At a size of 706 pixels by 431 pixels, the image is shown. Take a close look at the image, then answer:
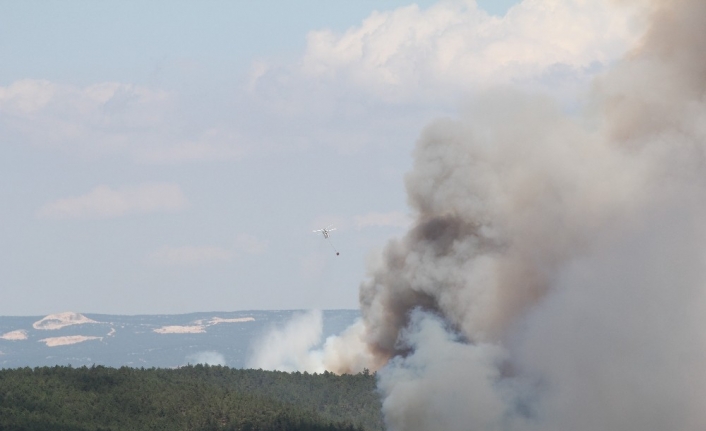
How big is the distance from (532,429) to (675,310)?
14.7 m

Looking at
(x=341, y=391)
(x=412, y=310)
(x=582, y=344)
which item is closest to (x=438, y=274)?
(x=412, y=310)

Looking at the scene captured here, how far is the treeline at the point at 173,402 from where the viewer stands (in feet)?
414

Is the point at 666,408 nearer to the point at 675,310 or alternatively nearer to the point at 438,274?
the point at 675,310

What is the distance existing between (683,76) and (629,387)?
2884 centimetres

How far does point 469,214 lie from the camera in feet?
475

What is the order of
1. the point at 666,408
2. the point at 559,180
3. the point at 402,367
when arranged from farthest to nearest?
→ the point at 559,180 < the point at 402,367 < the point at 666,408

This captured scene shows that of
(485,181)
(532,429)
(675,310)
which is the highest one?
(485,181)

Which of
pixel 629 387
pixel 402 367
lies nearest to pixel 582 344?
pixel 629 387

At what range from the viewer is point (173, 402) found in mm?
133125

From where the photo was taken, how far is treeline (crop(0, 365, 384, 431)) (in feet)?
414

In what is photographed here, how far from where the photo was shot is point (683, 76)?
5143 inches

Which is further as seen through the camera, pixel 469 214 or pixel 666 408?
pixel 469 214

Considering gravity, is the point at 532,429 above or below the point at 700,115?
below

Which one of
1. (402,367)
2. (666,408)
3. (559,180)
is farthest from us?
(559,180)
